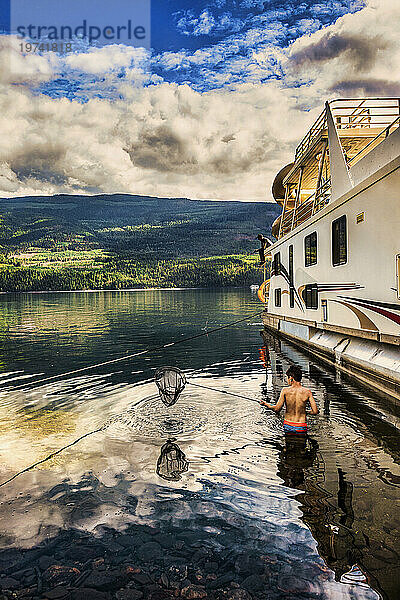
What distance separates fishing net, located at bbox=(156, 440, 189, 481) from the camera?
8.34 meters

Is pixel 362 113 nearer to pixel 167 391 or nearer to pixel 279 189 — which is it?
pixel 279 189

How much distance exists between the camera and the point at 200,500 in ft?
24.0

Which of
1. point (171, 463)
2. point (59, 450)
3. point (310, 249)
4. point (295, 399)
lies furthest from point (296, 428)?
point (310, 249)

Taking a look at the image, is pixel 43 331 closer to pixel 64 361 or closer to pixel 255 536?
pixel 64 361

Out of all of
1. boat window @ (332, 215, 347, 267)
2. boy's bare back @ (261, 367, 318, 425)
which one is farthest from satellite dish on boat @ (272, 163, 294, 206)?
boy's bare back @ (261, 367, 318, 425)

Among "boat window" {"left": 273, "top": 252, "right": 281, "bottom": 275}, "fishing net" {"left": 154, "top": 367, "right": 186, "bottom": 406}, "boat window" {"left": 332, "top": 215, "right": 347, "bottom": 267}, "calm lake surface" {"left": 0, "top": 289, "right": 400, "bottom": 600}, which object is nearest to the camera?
"calm lake surface" {"left": 0, "top": 289, "right": 400, "bottom": 600}

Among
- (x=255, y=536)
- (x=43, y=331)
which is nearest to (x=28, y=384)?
(x=255, y=536)

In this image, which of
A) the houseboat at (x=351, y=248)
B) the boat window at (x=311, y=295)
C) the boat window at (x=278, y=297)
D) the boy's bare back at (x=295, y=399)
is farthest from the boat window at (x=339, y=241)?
the boat window at (x=278, y=297)

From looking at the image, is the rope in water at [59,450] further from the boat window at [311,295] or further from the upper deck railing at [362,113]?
the upper deck railing at [362,113]

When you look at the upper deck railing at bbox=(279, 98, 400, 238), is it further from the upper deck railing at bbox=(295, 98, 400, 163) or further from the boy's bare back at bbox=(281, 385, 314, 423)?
the boy's bare back at bbox=(281, 385, 314, 423)

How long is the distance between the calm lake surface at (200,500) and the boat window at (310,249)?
748cm

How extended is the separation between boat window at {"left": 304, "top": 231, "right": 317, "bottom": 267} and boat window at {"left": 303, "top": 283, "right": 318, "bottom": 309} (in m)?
1.01

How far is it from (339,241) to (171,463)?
11.3 m

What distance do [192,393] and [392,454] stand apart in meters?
7.50
